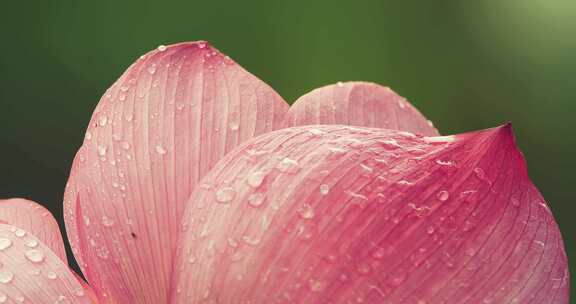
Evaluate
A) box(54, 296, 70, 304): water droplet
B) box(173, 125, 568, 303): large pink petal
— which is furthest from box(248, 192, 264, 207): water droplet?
box(54, 296, 70, 304): water droplet

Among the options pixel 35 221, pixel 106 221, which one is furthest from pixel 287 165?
pixel 35 221

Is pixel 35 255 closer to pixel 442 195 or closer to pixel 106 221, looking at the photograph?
pixel 106 221

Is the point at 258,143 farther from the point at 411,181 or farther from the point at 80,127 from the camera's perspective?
the point at 80,127

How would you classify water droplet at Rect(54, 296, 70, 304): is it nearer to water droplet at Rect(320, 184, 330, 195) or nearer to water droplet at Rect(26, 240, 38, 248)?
water droplet at Rect(26, 240, 38, 248)

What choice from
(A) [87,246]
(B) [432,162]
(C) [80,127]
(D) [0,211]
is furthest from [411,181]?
(C) [80,127]

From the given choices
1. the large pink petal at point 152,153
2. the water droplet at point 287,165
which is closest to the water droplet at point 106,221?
the large pink petal at point 152,153

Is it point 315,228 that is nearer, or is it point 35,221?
point 315,228
